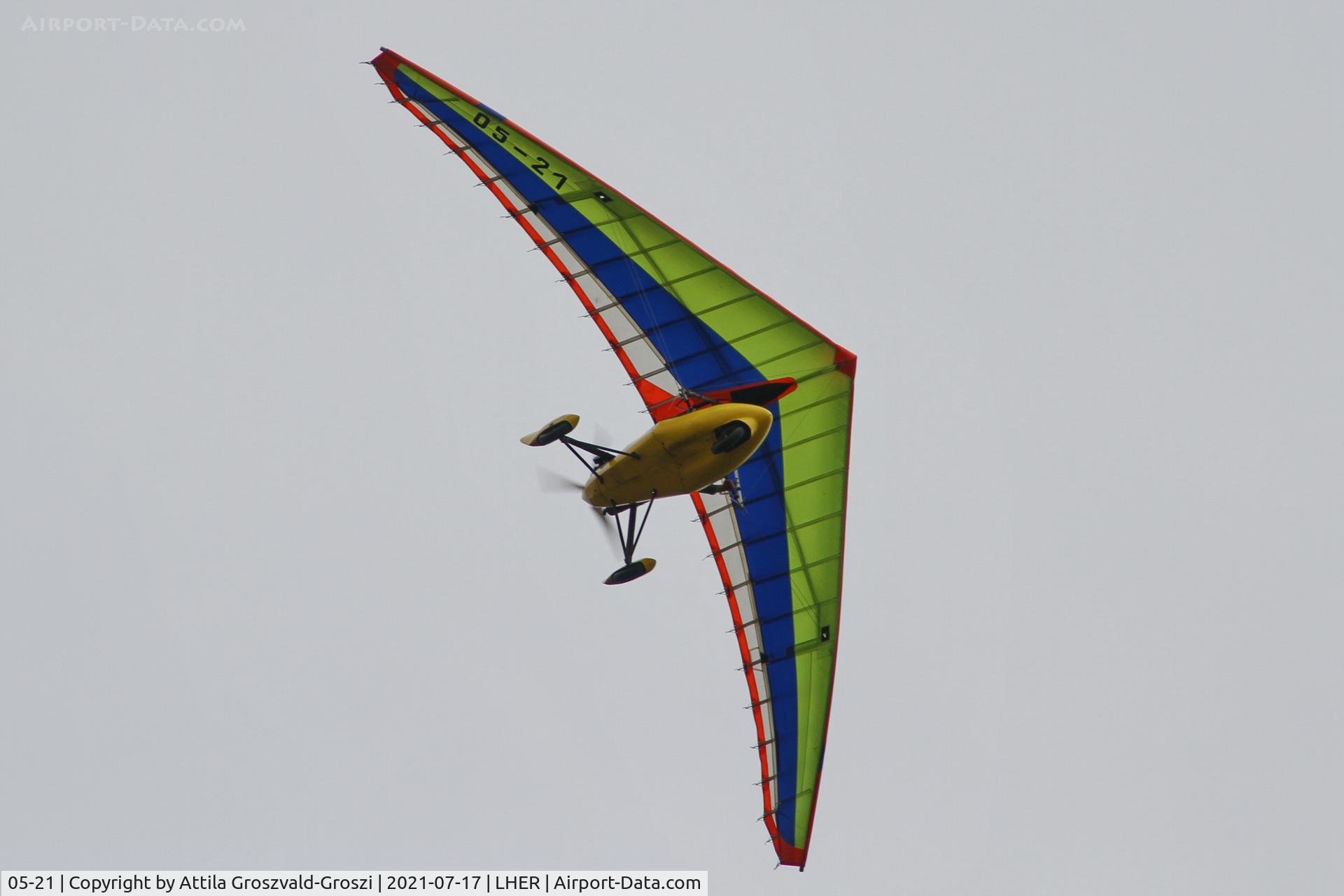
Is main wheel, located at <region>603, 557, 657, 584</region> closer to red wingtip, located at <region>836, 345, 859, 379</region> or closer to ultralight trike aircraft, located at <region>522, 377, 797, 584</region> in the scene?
ultralight trike aircraft, located at <region>522, 377, 797, 584</region>

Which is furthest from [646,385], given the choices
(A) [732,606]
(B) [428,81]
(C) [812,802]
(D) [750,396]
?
(C) [812,802]

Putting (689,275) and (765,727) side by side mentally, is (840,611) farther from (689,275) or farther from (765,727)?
(689,275)

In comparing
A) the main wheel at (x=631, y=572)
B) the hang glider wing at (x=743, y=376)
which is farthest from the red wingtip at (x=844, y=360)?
the main wheel at (x=631, y=572)

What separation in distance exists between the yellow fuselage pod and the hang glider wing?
1.83 m

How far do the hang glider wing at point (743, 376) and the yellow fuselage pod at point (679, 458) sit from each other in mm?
1831

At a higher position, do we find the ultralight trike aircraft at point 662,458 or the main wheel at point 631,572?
the ultralight trike aircraft at point 662,458

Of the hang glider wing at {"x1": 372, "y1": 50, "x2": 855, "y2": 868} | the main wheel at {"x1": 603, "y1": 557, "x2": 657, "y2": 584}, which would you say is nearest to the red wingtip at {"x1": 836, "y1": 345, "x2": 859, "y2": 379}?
the hang glider wing at {"x1": 372, "y1": 50, "x2": 855, "y2": 868}

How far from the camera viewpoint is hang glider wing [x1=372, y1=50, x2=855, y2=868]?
3478cm

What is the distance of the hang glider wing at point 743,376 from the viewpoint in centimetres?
3478

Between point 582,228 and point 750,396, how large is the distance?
506 centimetres

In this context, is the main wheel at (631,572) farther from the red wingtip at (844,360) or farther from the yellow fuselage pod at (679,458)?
Answer: the red wingtip at (844,360)

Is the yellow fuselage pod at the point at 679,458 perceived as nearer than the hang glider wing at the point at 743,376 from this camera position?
Yes

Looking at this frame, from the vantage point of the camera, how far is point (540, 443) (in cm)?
3362

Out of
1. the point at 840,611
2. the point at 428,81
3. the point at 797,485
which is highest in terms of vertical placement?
the point at 428,81
